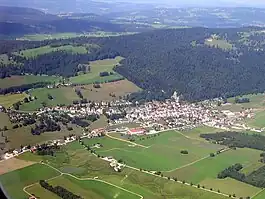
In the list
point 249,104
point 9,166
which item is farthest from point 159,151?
point 249,104

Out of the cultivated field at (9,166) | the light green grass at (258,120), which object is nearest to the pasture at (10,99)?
the cultivated field at (9,166)

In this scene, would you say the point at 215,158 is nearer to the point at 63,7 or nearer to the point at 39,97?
the point at 39,97

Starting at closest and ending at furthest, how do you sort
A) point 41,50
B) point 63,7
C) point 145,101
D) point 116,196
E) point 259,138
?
point 116,196 → point 259,138 → point 145,101 → point 41,50 → point 63,7

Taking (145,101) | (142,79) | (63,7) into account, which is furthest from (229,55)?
(63,7)

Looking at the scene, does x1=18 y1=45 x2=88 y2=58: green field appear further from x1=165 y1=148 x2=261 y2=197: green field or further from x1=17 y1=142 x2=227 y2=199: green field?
x1=165 y1=148 x2=261 y2=197: green field

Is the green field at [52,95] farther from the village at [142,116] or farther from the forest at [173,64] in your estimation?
the forest at [173,64]
